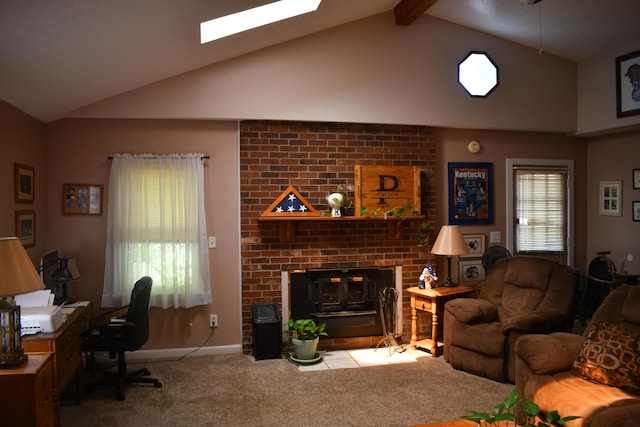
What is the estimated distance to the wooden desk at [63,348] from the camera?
9.46 ft

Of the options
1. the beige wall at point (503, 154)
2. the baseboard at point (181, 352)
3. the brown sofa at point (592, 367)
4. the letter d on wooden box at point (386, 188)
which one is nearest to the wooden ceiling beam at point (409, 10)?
the beige wall at point (503, 154)

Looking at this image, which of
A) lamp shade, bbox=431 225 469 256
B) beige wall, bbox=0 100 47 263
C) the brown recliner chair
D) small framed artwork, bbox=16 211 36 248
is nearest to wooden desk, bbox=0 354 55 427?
beige wall, bbox=0 100 47 263

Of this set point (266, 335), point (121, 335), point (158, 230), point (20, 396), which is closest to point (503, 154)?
point (266, 335)

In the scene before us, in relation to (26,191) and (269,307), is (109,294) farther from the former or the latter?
(269,307)

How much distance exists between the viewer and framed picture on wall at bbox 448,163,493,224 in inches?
206

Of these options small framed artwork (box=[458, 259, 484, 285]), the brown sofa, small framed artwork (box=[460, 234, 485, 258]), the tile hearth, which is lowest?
the tile hearth

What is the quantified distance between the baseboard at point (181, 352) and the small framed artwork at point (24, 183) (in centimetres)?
168

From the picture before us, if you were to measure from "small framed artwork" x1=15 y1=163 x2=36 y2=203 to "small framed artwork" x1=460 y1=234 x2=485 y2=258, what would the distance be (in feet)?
13.8

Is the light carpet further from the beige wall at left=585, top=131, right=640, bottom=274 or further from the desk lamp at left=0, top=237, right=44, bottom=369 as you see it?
the beige wall at left=585, top=131, right=640, bottom=274

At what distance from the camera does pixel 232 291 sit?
15.4 ft

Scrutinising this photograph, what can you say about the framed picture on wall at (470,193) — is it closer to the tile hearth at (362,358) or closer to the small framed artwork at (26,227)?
the tile hearth at (362,358)

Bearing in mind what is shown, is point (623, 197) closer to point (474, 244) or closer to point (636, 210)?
point (636, 210)

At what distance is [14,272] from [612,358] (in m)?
3.38

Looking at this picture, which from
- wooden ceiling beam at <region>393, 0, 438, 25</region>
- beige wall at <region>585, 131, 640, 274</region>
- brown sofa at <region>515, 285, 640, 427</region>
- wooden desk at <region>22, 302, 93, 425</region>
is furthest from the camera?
beige wall at <region>585, 131, 640, 274</region>
